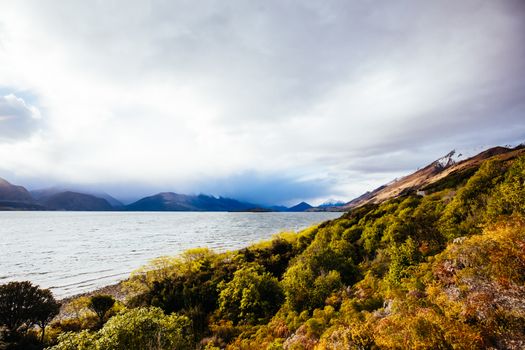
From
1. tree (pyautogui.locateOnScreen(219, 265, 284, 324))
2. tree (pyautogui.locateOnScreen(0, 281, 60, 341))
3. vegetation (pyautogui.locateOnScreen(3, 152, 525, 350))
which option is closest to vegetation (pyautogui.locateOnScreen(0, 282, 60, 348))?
tree (pyautogui.locateOnScreen(0, 281, 60, 341))

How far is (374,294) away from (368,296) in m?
0.55

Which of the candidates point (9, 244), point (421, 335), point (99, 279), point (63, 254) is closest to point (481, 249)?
point (421, 335)

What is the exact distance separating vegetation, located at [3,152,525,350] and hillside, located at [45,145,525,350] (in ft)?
0.22

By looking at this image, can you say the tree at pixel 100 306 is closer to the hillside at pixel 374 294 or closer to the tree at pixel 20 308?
the hillside at pixel 374 294

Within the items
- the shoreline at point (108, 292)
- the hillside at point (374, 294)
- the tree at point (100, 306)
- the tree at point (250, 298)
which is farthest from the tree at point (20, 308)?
the tree at point (250, 298)

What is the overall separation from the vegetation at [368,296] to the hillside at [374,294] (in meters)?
0.07

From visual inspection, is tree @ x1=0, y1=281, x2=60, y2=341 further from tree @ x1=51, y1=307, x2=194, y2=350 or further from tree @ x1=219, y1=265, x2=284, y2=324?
Result: tree @ x1=51, y1=307, x2=194, y2=350

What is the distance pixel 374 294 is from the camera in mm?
18672

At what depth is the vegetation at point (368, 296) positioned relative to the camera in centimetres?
987

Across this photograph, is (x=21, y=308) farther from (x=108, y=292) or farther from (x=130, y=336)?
(x=130, y=336)

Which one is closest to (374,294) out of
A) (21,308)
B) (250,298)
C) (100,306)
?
(250,298)

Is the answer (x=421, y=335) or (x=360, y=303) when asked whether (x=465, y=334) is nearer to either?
(x=421, y=335)

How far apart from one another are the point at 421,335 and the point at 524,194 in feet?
61.5

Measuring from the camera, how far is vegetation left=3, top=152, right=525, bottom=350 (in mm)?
9867
